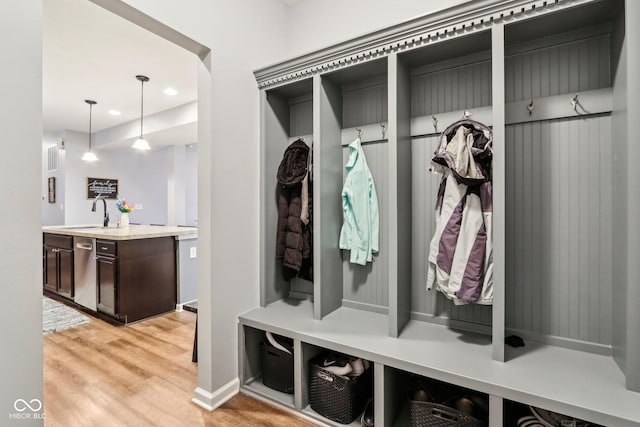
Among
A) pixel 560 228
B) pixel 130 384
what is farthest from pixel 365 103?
pixel 130 384

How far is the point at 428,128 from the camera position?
195cm

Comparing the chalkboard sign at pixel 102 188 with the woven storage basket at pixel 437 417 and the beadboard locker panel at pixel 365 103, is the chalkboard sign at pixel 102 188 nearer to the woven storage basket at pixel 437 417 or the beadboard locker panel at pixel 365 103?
the beadboard locker panel at pixel 365 103

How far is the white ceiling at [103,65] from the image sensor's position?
2639 millimetres

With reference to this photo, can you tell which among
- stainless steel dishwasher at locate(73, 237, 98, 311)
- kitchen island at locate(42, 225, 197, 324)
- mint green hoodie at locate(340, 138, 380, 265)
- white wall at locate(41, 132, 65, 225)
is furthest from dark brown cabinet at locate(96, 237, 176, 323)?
white wall at locate(41, 132, 65, 225)

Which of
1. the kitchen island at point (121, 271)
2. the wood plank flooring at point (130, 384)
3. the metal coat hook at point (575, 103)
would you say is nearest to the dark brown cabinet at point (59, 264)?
the kitchen island at point (121, 271)

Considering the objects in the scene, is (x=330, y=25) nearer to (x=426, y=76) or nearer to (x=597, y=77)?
(x=426, y=76)

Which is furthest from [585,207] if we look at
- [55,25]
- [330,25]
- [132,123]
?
[132,123]

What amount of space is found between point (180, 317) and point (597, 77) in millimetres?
4040

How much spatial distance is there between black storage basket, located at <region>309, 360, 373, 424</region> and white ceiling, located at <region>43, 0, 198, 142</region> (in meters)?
3.17

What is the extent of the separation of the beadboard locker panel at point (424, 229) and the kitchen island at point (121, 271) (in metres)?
2.84

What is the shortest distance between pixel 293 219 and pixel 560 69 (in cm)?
175

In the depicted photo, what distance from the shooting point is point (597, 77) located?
60.0 inches

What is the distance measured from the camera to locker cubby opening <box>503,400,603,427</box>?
1347 mm

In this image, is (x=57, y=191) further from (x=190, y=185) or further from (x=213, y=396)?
(x=213, y=396)
